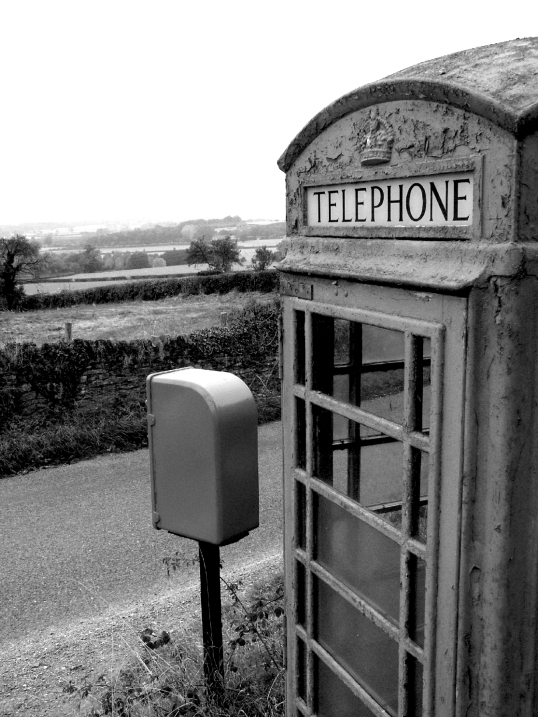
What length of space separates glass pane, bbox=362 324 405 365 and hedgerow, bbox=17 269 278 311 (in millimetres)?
21162

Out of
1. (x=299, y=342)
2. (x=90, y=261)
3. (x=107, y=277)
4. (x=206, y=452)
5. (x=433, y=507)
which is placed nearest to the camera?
(x=433, y=507)

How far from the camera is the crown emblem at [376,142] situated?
6.24 feet

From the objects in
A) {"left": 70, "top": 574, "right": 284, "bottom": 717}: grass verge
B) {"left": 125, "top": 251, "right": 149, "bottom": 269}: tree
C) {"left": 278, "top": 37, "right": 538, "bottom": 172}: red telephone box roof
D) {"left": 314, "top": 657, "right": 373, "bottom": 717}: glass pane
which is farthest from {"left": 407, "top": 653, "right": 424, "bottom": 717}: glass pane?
{"left": 125, "top": 251, "right": 149, "bottom": 269}: tree

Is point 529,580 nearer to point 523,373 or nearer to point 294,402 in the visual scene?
point 523,373

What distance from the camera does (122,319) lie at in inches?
750

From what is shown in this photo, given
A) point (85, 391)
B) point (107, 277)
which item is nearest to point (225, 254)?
point (107, 277)

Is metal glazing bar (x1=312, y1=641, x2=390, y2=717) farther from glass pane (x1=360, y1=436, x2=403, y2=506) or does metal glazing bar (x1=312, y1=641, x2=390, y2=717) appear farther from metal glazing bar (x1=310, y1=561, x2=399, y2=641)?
glass pane (x1=360, y1=436, x2=403, y2=506)

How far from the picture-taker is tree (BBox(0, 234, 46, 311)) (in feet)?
72.5

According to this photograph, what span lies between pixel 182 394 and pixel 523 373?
190 cm

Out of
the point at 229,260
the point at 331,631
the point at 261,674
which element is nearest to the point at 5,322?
the point at 229,260

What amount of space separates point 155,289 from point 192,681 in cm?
2242

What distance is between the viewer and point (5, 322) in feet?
61.9

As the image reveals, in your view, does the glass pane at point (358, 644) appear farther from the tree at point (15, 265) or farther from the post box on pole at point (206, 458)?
the tree at point (15, 265)

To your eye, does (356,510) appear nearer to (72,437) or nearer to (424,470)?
(424,470)
